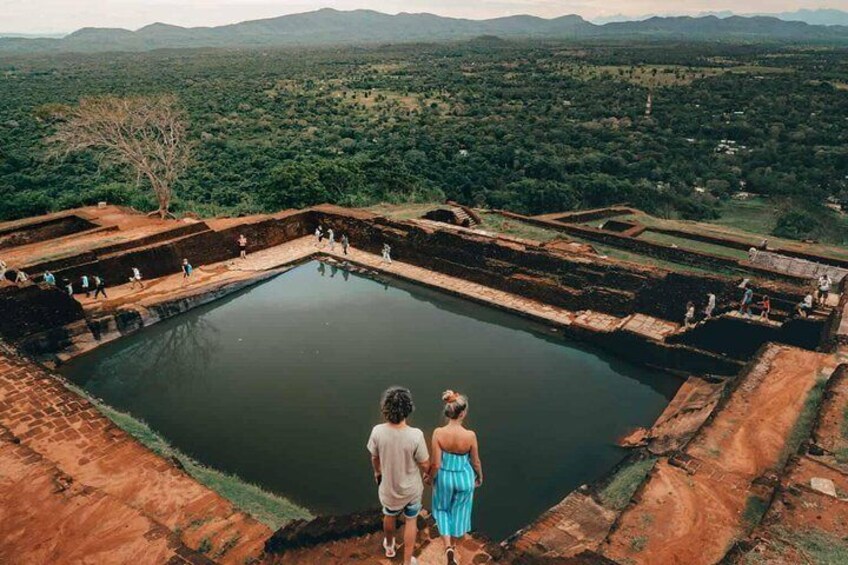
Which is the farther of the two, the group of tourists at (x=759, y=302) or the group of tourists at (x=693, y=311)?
the group of tourists at (x=693, y=311)

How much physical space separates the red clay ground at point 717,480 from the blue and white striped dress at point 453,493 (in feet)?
7.86

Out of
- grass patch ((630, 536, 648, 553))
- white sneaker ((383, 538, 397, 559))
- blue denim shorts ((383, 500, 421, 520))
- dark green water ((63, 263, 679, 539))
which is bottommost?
dark green water ((63, 263, 679, 539))

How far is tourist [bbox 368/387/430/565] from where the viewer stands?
3.31 m

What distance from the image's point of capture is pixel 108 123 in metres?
18.2

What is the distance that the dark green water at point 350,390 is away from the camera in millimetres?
8164

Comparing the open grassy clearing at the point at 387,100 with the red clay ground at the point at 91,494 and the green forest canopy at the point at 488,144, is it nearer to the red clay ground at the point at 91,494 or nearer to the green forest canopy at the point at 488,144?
the green forest canopy at the point at 488,144

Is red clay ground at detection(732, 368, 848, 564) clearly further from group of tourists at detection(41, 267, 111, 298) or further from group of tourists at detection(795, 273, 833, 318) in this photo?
group of tourists at detection(41, 267, 111, 298)

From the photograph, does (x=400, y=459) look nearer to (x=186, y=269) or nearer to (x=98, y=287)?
(x=98, y=287)

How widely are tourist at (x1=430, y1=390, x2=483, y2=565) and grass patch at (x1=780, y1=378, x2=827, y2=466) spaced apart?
4.98 m

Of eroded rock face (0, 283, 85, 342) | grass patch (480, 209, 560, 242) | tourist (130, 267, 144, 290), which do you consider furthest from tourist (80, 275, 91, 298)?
grass patch (480, 209, 560, 242)

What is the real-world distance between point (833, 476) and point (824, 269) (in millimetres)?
9350

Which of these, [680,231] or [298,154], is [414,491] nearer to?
[680,231]

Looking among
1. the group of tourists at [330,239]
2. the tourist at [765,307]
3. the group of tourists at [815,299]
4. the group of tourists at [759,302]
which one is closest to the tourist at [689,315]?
the group of tourists at [759,302]

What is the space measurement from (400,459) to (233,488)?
506cm
